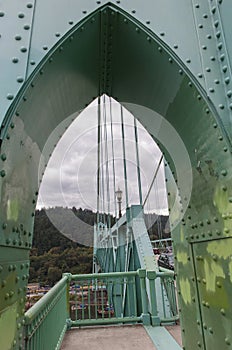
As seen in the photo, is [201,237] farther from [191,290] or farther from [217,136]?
[217,136]

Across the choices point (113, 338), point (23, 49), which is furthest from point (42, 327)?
point (23, 49)

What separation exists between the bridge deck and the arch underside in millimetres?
1955

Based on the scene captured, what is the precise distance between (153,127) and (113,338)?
10.7 feet

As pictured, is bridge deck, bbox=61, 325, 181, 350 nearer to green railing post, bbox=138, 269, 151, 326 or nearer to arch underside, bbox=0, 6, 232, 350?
green railing post, bbox=138, 269, 151, 326

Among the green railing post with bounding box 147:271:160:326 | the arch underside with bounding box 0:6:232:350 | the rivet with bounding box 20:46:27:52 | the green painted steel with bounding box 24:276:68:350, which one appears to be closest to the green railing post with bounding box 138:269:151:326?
the green railing post with bounding box 147:271:160:326

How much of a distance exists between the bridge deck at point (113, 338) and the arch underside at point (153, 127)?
1.95 metres

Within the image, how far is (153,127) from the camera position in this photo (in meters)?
2.19

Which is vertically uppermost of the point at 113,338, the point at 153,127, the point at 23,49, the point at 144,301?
the point at 23,49

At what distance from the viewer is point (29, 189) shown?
4.95ft

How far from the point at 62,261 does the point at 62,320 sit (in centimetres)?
1475

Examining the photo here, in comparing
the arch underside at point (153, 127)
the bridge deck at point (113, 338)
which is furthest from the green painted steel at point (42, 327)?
the arch underside at point (153, 127)

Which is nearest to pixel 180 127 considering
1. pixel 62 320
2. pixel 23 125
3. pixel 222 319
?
pixel 23 125

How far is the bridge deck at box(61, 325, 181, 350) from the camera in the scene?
11.6 feet

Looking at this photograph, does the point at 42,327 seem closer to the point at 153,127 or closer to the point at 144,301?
the point at 153,127
